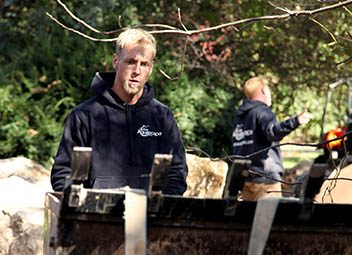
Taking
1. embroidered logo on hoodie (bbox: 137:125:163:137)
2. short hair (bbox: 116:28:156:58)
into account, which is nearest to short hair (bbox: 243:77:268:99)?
short hair (bbox: 116:28:156:58)

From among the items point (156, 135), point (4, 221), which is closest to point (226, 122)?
point (4, 221)

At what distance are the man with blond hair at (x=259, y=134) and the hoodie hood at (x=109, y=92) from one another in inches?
196

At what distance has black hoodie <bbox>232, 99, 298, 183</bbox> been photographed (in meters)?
10.8

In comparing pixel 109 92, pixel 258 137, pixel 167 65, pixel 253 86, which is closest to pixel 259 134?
pixel 258 137

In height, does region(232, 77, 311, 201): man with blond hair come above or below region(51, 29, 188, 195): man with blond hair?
below

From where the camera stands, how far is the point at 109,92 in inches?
220

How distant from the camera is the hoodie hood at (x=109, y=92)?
5555 mm

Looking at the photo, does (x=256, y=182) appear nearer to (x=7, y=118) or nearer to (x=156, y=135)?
(x=7, y=118)

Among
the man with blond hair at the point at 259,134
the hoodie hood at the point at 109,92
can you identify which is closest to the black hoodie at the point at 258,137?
the man with blond hair at the point at 259,134

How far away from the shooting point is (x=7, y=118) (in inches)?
557

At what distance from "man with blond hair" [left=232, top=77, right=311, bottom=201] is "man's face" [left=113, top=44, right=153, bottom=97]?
513 cm

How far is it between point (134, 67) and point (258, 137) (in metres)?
5.48

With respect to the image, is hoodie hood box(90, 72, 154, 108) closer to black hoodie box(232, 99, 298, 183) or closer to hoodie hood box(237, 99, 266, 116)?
black hoodie box(232, 99, 298, 183)

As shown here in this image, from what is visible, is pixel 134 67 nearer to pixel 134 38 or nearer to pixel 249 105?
pixel 134 38
